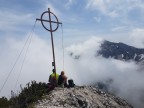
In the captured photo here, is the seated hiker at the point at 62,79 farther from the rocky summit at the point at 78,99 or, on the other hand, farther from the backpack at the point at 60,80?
the rocky summit at the point at 78,99

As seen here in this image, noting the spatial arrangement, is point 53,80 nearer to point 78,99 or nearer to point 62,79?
point 62,79

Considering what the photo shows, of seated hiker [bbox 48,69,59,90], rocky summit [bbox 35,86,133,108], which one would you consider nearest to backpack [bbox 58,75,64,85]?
seated hiker [bbox 48,69,59,90]

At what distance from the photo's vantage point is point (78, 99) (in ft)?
77.3

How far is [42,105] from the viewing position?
21062 mm

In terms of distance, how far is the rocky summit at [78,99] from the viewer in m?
21.9

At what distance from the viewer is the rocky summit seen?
71.9ft

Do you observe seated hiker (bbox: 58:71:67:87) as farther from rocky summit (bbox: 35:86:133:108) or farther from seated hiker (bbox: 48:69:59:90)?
rocky summit (bbox: 35:86:133:108)

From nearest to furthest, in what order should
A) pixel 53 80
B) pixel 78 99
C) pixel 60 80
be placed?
1. pixel 78 99
2. pixel 53 80
3. pixel 60 80

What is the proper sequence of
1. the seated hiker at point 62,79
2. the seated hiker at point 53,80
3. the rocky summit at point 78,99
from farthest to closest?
the seated hiker at point 62,79 → the seated hiker at point 53,80 → the rocky summit at point 78,99

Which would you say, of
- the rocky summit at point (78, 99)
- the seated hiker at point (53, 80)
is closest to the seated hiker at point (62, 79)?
the seated hiker at point (53, 80)

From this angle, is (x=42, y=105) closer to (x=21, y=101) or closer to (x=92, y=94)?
(x=21, y=101)

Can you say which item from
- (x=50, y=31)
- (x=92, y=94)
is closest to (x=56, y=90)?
(x=92, y=94)

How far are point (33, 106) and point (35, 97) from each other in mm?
1774

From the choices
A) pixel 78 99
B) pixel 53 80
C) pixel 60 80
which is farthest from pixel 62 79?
pixel 78 99
